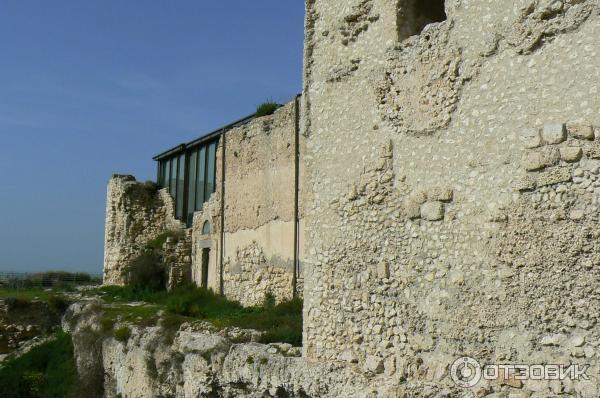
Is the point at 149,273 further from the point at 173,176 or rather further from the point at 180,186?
the point at 173,176

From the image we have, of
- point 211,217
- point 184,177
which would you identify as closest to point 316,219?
point 211,217

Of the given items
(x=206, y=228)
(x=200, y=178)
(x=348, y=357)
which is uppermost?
(x=200, y=178)

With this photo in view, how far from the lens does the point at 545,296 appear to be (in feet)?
12.8

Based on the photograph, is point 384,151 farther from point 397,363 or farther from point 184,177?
point 184,177

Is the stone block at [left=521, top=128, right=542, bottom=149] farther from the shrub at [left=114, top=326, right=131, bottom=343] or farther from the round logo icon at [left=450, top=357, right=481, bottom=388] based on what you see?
the shrub at [left=114, top=326, right=131, bottom=343]

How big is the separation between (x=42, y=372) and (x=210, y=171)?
17.5 ft

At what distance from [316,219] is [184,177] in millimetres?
11358

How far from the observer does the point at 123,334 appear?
9219mm

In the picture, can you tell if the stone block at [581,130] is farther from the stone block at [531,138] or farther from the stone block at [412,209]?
the stone block at [412,209]

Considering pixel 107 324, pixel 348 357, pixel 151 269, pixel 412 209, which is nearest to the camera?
pixel 412 209

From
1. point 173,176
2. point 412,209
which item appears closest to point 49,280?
point 173,176

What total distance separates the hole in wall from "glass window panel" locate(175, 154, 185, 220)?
1191cm

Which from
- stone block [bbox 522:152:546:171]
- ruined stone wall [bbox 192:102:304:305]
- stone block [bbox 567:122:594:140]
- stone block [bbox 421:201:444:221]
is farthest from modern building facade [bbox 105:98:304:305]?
stone block [bbox 567:122:594:140]

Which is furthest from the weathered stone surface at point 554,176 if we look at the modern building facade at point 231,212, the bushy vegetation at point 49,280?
the bushy vegetation at point 49,280
